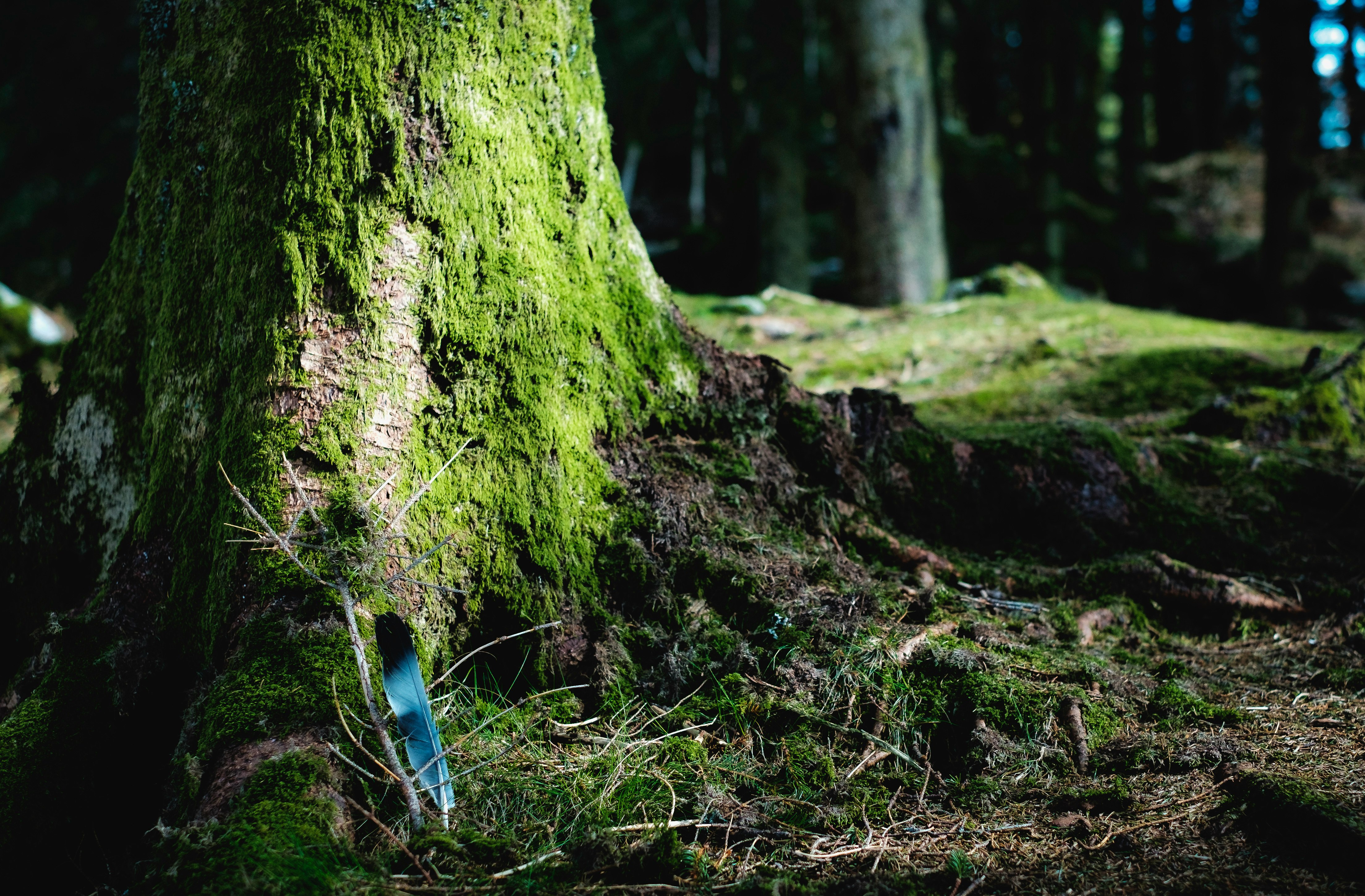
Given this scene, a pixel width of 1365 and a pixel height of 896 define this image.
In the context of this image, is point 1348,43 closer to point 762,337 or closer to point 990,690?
point 762,337

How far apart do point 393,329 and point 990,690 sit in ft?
6.33

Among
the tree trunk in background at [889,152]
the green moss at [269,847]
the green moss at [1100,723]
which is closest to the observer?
the green moss at [269,847]

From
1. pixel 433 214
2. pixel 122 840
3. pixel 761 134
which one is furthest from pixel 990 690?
pixel 761 134

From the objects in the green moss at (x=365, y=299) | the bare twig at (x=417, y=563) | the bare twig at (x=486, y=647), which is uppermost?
the green moss at (x=365, y=299)

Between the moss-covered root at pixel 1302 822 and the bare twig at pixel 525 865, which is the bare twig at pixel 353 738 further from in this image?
the moss-covered root at pixel 1302 822

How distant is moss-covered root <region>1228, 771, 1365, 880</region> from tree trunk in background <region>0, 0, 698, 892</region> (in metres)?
1.75

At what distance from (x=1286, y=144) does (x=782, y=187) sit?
6.02m

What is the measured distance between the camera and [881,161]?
29.2 feet

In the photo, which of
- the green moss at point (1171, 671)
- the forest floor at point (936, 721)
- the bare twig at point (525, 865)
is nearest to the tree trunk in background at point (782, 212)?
the forest floor at point (936, 721)

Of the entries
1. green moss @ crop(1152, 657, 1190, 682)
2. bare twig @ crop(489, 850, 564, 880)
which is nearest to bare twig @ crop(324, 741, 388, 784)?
bare twig @ crop(489, 850, 564, 880)

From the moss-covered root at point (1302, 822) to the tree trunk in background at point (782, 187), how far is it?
10.4 metres

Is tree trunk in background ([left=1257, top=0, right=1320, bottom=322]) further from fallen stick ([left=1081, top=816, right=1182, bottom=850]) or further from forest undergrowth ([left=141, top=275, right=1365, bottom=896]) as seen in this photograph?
fallen stick ([left=1081, top=816, right=1182, bottom=850])

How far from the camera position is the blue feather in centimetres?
193

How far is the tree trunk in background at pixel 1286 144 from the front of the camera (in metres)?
9.65
